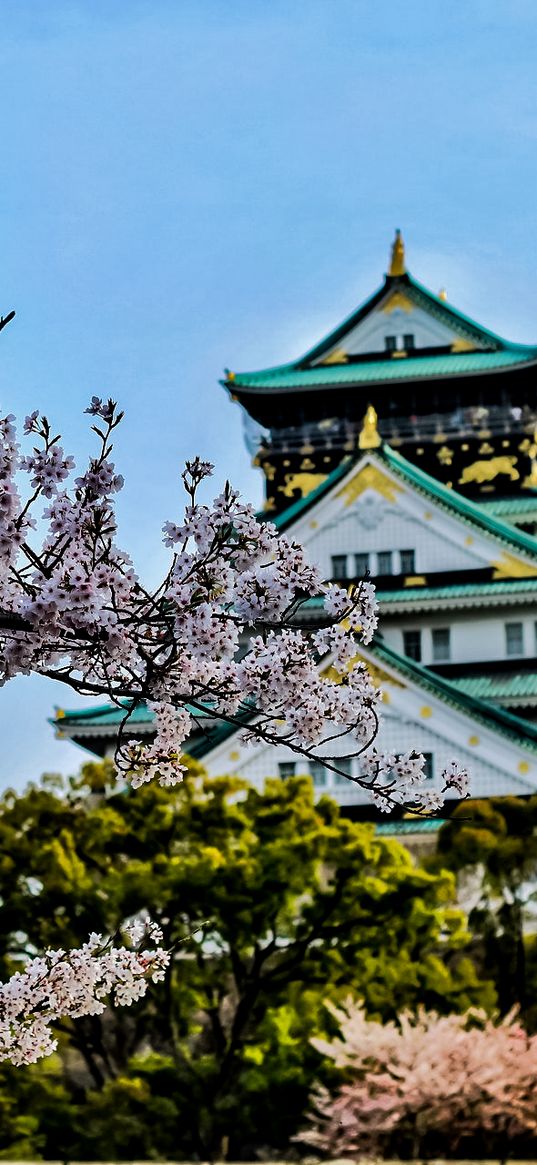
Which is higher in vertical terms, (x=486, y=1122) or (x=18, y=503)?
(x=18, y=503)

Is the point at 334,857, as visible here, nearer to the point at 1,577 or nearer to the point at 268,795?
the point at 268,795

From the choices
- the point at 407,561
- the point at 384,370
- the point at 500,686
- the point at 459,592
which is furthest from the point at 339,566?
the point at 384,370

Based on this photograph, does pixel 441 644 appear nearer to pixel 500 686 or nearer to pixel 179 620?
pixel 500 686

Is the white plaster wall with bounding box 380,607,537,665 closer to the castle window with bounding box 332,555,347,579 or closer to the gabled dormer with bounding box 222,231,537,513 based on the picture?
the castle window with bounding box 332,555,347,579

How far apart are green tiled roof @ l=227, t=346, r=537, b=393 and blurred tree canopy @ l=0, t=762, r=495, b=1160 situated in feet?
61.1

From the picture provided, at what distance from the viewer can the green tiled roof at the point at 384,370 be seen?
39656 mm

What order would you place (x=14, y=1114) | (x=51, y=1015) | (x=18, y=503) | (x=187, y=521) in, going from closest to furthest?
(x=18, y=503), (x=187, y=521), (x=51, y=1015), (x=14, y=1114)

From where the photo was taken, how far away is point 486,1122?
19141 millimetres

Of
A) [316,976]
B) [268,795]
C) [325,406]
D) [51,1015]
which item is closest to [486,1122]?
[316,976]

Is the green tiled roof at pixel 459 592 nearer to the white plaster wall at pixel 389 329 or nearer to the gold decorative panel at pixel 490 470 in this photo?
the gold decorative panel at pixel 490 470

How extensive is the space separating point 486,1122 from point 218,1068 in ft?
→ 13.2

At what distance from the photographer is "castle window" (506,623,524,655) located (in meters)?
35.1

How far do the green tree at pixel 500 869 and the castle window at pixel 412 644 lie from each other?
388 inches

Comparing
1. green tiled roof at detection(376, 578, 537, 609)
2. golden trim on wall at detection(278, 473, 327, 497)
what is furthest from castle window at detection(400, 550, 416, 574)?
golden trim on wall at detection(278, 473, 327, 497)
